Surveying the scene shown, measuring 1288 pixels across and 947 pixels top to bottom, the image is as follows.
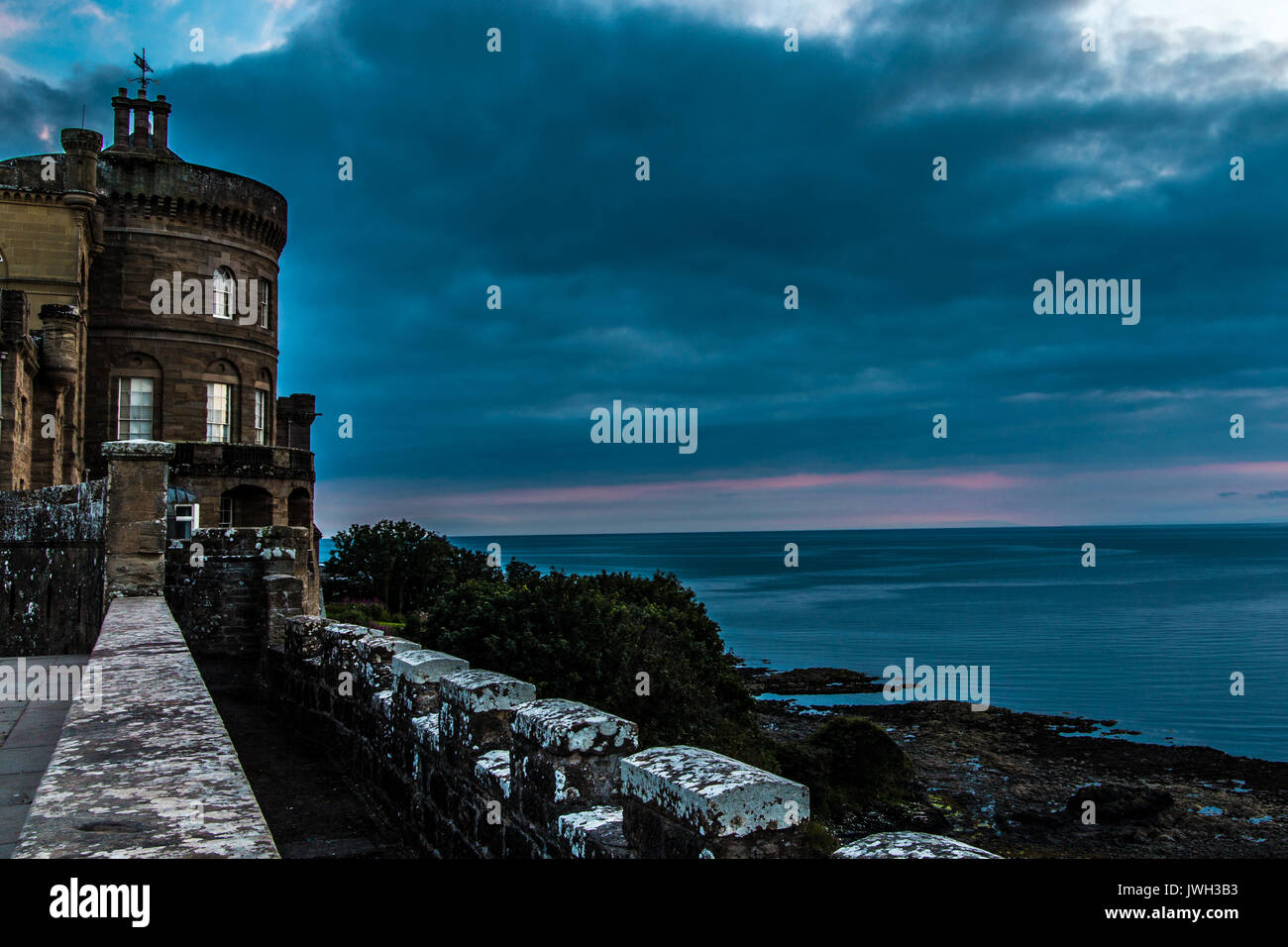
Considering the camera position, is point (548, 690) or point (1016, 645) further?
point (1016, 645)

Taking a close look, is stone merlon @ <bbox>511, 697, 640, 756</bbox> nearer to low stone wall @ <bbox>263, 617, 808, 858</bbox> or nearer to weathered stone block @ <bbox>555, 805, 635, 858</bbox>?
low stone wall @ <bbox>263, 617, 808, 858</bbox>

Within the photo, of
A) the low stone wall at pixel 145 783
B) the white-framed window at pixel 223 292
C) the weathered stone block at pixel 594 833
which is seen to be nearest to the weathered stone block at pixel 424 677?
the low stone wall at pixel 145 783

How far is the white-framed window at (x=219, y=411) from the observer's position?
3522 centimetres

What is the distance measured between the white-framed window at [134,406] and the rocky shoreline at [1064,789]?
26061 mm

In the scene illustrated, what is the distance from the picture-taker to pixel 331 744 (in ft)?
26.4

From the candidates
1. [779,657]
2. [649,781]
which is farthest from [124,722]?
[779,657]

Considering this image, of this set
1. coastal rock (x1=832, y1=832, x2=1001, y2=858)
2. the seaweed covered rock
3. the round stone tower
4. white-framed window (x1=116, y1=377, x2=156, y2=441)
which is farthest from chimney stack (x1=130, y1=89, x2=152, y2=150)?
coastal rock (x1=832, y1=832, x2=1001, y2=858)

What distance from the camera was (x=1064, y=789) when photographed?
90.5ft

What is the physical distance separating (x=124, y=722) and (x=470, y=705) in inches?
69.9

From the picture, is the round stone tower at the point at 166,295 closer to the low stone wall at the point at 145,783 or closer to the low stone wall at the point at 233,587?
the low stone wall at the point at 233,587

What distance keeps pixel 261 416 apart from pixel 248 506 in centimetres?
488

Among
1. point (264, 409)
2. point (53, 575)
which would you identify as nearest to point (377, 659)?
point (53, 575)
